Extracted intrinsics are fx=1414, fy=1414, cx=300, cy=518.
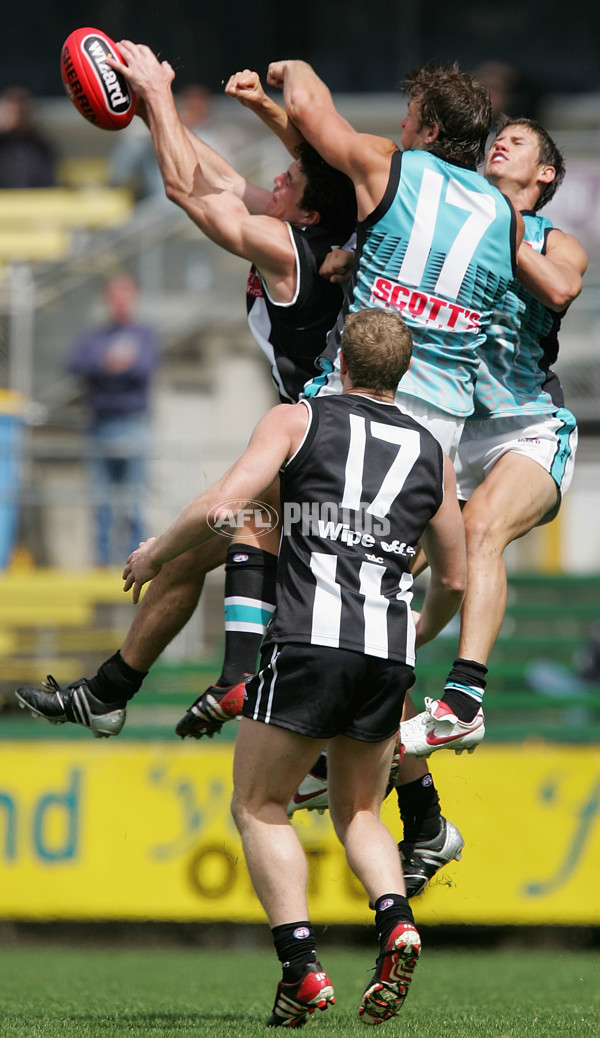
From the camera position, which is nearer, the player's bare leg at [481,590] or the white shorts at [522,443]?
the player's bare leg at [481,590]

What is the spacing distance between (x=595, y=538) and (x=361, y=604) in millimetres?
7038

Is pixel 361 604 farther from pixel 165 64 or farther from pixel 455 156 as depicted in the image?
pixel 165 64

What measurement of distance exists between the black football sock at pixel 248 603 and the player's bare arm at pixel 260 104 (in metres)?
1.55

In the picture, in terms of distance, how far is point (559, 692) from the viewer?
9.59m

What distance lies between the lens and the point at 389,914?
4.46 meters

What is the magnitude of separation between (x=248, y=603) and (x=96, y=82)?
202cm

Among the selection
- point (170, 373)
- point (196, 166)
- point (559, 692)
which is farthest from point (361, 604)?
point (170, 373)

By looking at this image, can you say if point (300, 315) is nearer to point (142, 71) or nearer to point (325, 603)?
point (142, 71)

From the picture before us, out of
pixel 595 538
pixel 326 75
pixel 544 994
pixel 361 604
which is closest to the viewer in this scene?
pixel 361 604

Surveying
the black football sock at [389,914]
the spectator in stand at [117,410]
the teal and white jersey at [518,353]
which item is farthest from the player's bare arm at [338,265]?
the spectator in stand at [117,410]

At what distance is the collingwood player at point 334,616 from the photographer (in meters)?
4.36

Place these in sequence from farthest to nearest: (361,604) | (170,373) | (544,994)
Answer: (170,373), (544,994), (361,604)

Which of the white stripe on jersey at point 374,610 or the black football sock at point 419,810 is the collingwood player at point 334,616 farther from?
the black football sock at point 419,810

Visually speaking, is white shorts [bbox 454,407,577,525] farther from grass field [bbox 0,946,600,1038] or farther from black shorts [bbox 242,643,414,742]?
grass field [bbox 0,946,600,1038]
